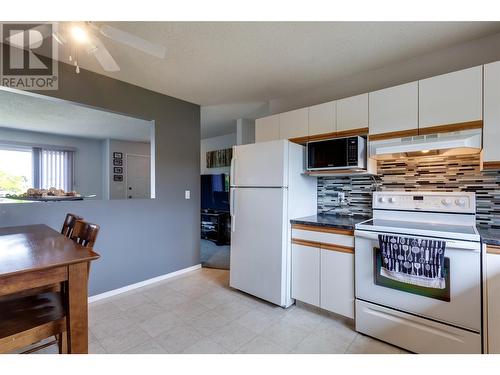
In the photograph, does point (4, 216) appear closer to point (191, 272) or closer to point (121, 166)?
point (191, 272)

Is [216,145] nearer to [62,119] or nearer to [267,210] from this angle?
[62,119]

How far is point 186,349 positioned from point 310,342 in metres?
0.90

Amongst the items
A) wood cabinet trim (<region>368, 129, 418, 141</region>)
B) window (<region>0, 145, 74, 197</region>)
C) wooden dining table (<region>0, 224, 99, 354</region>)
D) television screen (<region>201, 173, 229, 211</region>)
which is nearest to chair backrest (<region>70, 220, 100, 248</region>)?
wooden dining table (<region>0, 224, 99, 354</region>)

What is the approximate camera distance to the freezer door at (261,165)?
2279 millimetres

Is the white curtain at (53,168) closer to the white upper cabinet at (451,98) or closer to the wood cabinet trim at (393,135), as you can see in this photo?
the wood cabinet trim at (393,135)

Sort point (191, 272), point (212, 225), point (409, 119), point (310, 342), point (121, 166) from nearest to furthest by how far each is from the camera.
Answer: point (310, 342) → point (409, 119) → point (191, 272) → point (212, 225) → point (121, 166)

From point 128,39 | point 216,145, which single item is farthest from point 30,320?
point 216,145

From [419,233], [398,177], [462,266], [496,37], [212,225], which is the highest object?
[496,37]

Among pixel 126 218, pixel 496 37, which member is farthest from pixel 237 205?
pixel 496 37

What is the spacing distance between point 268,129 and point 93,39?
5.85 ft

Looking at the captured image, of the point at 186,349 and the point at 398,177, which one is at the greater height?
the point at 398,177

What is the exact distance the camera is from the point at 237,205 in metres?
2.64

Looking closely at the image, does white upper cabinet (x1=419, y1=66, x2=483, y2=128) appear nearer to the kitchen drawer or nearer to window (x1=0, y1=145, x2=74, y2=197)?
the kitchen drawer

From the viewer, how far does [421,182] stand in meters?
2.13
